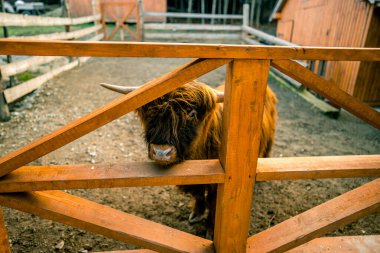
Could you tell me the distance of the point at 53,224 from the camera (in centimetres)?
310

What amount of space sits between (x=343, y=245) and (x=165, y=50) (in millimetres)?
2166

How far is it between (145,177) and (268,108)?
8.97ft

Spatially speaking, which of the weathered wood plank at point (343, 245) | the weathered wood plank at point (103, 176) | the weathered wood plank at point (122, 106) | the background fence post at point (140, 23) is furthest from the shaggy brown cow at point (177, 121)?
the background fence post at point (140, 23)

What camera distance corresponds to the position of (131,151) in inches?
188

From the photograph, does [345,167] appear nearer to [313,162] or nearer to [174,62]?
[313,162]

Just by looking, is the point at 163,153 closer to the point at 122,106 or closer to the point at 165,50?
the point at 122,106

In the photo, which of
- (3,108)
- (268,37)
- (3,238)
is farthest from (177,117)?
(268,37)

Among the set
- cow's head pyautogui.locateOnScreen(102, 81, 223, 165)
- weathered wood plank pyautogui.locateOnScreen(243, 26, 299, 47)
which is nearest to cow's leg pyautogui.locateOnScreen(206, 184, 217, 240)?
cow's head pyautogui.locateOnScreen(102, 81, 223, 165)

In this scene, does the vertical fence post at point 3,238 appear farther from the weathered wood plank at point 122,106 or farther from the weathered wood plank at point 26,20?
the weathered wood plank at point 26,20

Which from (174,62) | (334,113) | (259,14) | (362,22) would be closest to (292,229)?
(334,113)

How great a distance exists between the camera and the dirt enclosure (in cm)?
304

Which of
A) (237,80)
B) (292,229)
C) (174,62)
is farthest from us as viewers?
(174,62)

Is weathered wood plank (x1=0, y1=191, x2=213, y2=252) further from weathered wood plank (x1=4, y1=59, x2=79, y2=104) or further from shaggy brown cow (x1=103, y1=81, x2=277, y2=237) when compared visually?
weathered wood plank (x1=4, y1=59, x2=79, y2=104)

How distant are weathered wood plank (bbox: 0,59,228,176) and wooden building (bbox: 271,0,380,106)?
731 centimetres
